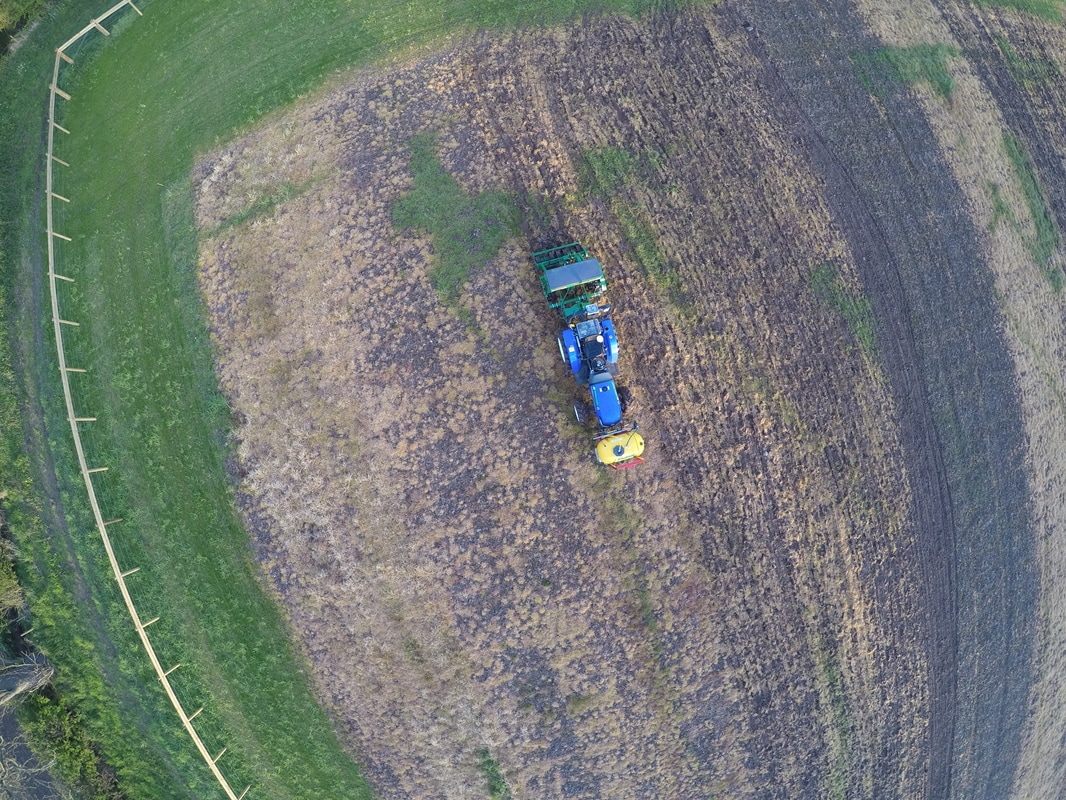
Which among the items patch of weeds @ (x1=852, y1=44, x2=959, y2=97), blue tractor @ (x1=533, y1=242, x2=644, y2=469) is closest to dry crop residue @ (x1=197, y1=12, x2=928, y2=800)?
blue tractor @ (x1=533, y1=242, x2=644, y2=469)

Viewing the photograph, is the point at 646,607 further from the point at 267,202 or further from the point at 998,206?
the point at 998,206

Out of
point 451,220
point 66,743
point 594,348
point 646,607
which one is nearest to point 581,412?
point 594,348

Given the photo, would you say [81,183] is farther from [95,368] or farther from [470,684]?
[470,684]

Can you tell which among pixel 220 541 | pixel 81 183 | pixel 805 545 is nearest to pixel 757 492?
pixel 805 545

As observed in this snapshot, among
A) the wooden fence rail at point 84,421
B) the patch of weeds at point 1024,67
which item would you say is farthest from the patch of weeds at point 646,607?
the patch of weeds at point 1024,67

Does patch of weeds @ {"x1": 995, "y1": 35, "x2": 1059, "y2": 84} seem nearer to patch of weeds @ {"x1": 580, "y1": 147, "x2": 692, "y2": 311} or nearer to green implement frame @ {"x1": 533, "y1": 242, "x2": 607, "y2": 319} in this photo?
patch of weeds @ {"x1": 580, "y1": 147, "x2": 692, "y2": 311}

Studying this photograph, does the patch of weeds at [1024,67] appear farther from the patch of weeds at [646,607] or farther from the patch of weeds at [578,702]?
the patch of weeds at [578,702]
